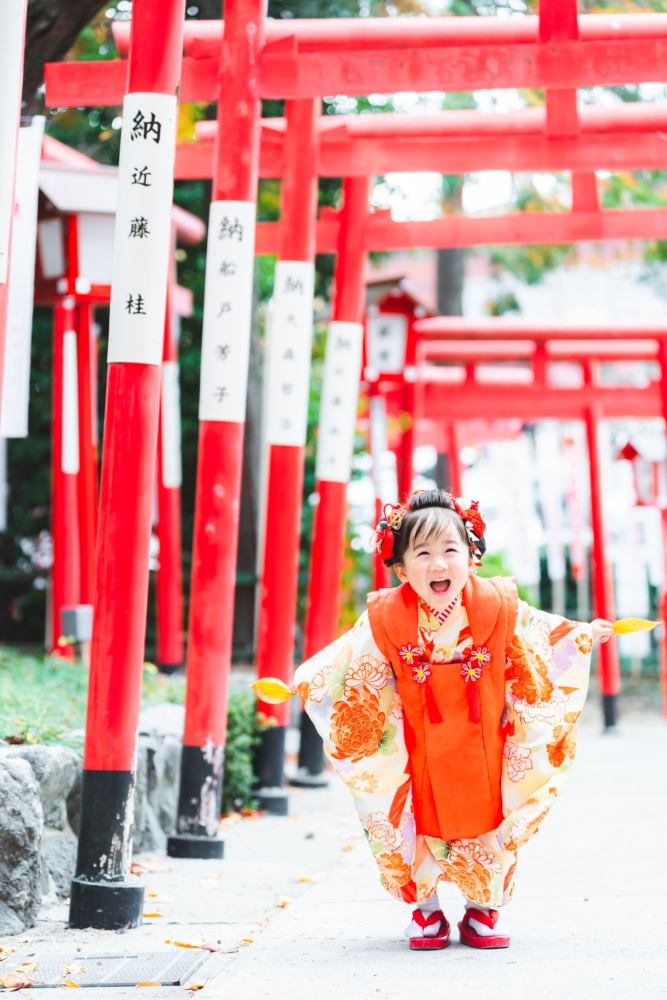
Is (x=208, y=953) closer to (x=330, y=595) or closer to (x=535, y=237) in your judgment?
(x=330, y=595)

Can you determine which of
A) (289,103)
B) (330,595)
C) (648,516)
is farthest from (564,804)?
(648,516)

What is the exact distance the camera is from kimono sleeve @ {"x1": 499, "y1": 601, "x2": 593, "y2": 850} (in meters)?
3.65

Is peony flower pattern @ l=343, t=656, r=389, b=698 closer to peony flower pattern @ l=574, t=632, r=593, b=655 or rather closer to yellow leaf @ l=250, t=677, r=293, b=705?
yellow leaf @ l=250, t=677, r=293, b=705

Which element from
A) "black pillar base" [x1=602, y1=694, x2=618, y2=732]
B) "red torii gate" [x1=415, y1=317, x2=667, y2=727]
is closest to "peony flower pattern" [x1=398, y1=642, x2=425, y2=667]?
"red torii gate" [x1=415, y1=317, x2=667, y2=727]

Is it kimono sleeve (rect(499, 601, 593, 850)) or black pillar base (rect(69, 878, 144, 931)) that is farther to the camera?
black pillar base (rect(69, 878, 144, 931))

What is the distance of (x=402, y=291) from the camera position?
10.9 m

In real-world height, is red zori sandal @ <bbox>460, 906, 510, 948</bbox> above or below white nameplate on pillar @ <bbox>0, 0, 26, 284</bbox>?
below

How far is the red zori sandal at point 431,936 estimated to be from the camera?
143 inches

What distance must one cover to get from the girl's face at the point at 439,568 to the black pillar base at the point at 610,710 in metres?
9.29

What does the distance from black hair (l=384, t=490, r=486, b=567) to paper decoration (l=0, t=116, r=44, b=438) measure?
2.23 meters

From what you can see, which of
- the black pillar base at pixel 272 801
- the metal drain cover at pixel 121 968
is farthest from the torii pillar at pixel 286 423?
the metal drain cover at pixel 121 968

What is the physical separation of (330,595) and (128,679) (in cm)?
390

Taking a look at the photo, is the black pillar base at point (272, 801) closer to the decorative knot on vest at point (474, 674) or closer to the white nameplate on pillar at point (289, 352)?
the white nameplate on pillar at point (289, 352)

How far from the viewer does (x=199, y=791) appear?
5488mm
